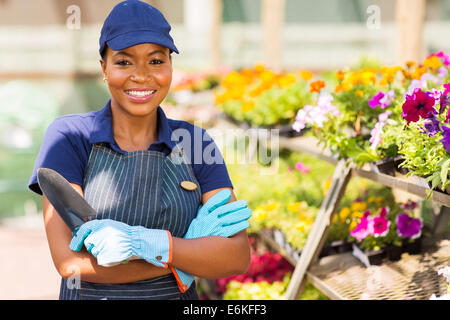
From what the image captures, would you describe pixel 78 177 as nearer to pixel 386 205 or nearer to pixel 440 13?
pixel 386 205

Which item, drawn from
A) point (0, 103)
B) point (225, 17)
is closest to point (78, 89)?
point (0, 103)

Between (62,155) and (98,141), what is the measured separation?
104mm

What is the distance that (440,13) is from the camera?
4.88 m

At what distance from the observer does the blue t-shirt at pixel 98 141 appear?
1256 millimetres

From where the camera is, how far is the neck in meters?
1.38

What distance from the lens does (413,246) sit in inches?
79.7

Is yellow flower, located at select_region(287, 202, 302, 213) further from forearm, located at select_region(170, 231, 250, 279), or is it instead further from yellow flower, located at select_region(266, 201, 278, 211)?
forearm, located at select_region(170, 231, 250, 279)

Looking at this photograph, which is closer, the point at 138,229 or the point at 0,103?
the point at 138,229

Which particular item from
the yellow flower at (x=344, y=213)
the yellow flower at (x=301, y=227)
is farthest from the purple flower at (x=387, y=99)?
the yellow flower at (x=301, y=227)

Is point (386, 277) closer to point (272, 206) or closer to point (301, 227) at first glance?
point (301, 227)

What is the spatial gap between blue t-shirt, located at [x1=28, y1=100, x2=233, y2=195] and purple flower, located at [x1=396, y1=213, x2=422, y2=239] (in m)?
0.98
